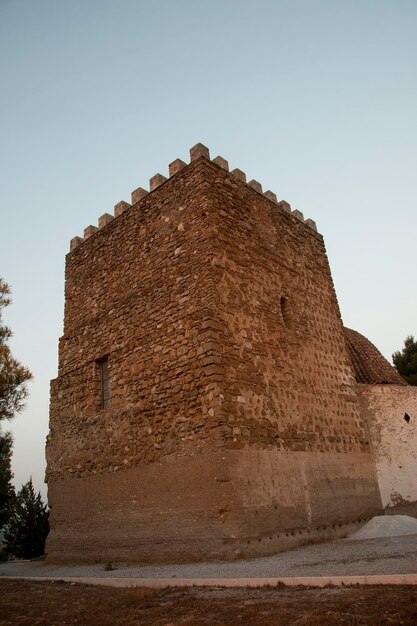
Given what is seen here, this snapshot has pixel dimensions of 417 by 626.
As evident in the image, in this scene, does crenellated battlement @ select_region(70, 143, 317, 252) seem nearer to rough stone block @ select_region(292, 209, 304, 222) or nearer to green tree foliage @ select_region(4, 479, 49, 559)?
rough stone block @ select_region(292, 209, 304, 222)

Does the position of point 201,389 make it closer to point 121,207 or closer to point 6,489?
point 121,207

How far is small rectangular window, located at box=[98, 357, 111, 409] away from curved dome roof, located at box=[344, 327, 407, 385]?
22.6ft

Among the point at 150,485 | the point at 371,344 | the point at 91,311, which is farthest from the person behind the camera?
the point at 371,344

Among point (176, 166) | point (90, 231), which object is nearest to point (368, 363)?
point (176, 166)

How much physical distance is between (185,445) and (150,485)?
1145 mm

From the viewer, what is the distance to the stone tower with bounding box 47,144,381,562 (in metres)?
8.11

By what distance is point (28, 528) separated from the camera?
59.8 feet

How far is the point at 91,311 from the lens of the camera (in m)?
11.8

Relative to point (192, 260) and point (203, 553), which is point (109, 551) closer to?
point (203, 553)

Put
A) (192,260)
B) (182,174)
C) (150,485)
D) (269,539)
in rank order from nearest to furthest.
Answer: (269,539)
(150,485)
(192,260)
(182,174)

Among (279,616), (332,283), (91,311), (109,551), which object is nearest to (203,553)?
(109,551)

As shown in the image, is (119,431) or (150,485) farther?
(119,431)

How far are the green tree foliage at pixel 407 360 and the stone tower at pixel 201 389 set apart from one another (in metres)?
14.0

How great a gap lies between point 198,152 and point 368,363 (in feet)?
26.7
